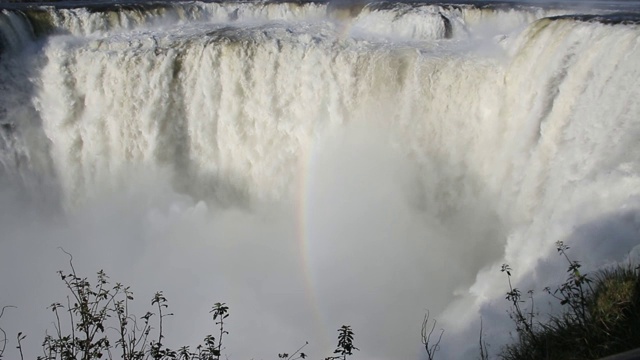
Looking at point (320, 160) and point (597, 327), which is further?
point (320, 160)

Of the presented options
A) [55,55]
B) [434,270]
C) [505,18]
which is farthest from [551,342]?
[55,55]

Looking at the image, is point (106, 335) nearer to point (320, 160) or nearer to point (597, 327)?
point (597, 327)

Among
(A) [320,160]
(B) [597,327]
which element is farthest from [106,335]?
(A) [320,160]

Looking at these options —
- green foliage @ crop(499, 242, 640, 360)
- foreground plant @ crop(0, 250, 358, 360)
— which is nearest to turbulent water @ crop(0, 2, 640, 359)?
foreground plant @ crop(0, 250, 358, 360)

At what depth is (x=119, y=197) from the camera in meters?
12.7

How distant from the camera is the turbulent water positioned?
25.1 ft

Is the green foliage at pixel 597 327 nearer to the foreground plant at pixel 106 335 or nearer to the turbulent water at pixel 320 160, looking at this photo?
the foreground plant at pixel 106 335

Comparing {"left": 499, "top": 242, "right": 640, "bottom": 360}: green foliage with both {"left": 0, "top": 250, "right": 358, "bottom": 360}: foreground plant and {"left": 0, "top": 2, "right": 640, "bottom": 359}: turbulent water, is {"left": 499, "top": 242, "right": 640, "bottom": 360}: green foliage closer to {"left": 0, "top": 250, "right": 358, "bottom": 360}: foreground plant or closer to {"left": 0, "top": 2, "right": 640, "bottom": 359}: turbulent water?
{"left": 0, "top": 250, "right": 358, "bottom": 360}: foreground plant

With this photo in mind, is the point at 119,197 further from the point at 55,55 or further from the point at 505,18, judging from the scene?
the point at 505,18

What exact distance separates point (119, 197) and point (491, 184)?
7232mm

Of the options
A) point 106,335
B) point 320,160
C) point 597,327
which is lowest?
point 597,327

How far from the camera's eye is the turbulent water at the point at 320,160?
766 cm

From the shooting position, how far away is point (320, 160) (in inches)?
439

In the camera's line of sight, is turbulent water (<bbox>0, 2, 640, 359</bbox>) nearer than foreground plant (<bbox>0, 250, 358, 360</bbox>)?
No
